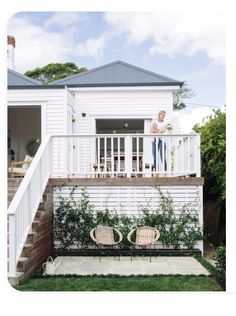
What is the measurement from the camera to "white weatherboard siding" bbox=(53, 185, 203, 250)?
6.52m

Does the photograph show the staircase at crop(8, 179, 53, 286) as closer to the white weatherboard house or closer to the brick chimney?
the white weatherboard house

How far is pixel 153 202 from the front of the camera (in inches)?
257

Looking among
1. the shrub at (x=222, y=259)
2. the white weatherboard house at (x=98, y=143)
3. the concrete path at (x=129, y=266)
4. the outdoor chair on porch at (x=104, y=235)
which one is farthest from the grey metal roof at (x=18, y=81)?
the shrub at (x=222, y=259)

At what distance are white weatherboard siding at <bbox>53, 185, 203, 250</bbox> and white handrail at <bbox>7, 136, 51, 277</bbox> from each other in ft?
2.30

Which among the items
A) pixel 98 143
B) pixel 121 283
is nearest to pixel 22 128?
pixel 98 143

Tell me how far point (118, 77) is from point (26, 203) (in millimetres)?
5157

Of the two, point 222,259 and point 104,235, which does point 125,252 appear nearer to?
point 104,235

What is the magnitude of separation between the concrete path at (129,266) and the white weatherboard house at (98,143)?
2.59ft

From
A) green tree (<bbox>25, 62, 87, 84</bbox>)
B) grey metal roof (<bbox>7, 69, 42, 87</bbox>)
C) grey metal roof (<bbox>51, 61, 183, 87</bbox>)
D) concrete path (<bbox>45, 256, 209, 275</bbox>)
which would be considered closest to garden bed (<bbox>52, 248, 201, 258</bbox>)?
concrete path (<bbox>45, 256, 209, 275</bbox>)

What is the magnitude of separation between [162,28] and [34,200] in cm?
516

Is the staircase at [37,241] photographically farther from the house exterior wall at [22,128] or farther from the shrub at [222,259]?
the house exterior wall at [22,128]

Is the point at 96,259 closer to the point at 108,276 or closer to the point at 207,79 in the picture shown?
the point at 108,276

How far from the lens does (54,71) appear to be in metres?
18.8
